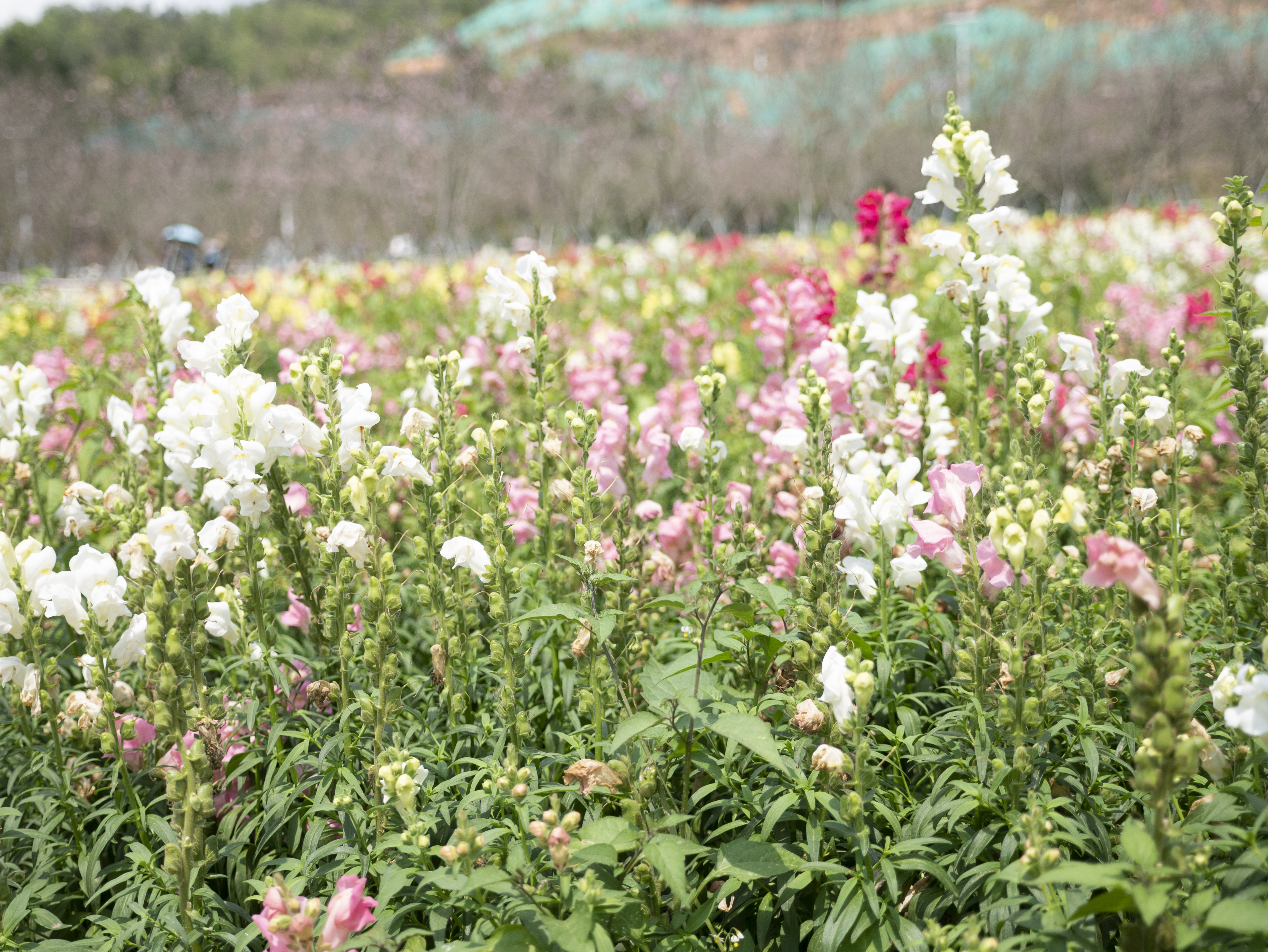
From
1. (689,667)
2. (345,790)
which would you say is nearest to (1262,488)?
(689,667)

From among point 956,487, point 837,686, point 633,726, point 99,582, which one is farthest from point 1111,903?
point 99,582

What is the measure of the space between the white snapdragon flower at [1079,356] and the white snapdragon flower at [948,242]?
1.52 ft

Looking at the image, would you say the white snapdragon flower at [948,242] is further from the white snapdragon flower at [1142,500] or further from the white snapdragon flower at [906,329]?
the white snapdragon flower at [1142,500]

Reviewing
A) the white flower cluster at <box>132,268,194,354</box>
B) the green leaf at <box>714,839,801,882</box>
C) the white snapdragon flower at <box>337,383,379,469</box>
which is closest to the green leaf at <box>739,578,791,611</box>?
the green leaf at <box>714,839,801,882</box>

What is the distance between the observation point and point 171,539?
7.28ft

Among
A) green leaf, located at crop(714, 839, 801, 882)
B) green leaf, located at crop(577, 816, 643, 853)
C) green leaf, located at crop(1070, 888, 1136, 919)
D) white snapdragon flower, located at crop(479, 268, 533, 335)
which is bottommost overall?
green leaf, located at crop(714, 839, 801, 882)

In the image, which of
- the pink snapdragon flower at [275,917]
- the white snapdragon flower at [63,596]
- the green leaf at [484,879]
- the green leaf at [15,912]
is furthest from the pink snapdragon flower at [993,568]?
the green leaf at [15,912]

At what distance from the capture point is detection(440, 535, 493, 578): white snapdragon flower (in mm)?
2350

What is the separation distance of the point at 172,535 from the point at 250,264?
29.2 m

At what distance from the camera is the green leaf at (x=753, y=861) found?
6.12 feet

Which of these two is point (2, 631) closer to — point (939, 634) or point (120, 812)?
point (120, 812)

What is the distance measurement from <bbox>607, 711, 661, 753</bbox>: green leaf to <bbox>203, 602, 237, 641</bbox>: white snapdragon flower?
1378 mm

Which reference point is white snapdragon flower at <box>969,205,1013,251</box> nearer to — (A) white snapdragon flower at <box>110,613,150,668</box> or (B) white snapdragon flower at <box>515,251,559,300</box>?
(B) white snapdragon flower at <box>515,251,559,300</box>

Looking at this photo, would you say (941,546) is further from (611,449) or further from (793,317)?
(793,317)
